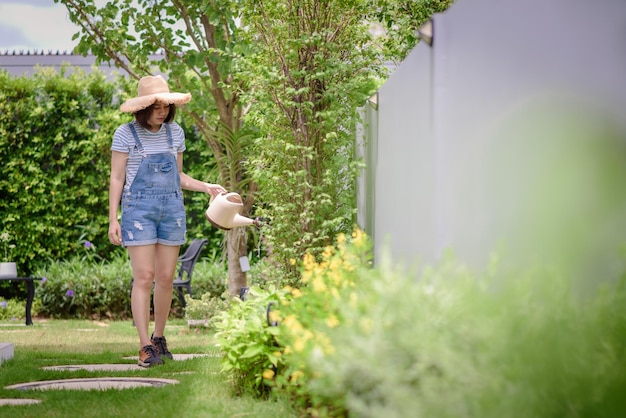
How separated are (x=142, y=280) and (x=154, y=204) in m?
0.42

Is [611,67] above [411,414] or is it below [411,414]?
above

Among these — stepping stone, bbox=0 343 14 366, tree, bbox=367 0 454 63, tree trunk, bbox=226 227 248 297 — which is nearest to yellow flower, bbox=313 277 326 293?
stepping stone, bbox=0 343 14 366

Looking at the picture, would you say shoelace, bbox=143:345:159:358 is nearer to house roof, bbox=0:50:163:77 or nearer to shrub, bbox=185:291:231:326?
shrub, bbox=185:291:231:326

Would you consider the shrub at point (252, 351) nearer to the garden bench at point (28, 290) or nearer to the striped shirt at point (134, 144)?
the striped shirt at point (134, 144)

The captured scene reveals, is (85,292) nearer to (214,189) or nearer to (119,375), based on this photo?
(214,189)

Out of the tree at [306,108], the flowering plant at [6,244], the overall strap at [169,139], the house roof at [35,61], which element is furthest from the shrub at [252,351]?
the house roof at [35,61]

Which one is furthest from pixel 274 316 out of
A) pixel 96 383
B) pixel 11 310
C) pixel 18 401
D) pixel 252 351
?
pixel 11 310

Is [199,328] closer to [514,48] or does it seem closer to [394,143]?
[394,143]

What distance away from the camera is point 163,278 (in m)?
5.15

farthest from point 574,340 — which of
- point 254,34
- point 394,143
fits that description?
point 254,34

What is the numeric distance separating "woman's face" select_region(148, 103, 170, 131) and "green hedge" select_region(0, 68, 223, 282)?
4.58 meters

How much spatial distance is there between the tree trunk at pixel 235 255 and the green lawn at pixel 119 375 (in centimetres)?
50

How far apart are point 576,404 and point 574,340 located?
0.60ft

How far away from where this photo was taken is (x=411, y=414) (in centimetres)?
202
